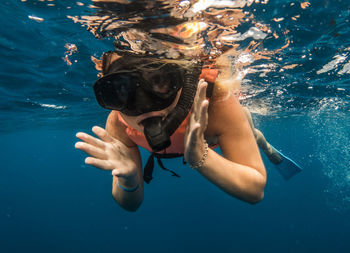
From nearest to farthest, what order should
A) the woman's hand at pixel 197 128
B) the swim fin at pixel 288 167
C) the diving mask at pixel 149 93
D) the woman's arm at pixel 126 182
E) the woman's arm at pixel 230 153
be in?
the woman's hand at pixel 197 128, the woman's arm at pixel 230 153, the diving mask at pixel 149 93, the woman's arm at pixel 126 182, the swim fin at pixel 288 167

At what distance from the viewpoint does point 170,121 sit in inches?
88.6

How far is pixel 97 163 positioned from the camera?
1991mm

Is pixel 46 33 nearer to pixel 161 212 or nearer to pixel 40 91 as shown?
pixel 40 91

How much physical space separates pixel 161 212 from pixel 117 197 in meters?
74.0

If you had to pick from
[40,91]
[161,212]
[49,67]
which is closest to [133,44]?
[49,67]

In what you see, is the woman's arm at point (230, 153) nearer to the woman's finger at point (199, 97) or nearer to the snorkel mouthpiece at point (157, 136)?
the woman's finger at point (199, 97)

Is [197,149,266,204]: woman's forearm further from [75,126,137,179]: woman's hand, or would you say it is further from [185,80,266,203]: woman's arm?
[75,126,137,179]: woman's hand

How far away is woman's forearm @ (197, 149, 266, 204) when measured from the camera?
84.0 inches

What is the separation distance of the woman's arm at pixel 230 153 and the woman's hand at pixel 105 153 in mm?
791

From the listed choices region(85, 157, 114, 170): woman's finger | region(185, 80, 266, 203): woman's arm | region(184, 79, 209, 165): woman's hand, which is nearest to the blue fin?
region(185, 80, 266, 203): woman's arm

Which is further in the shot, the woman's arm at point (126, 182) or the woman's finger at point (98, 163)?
the woman's arm at point (126, 182)

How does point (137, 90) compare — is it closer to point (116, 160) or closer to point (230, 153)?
point (116, 160)

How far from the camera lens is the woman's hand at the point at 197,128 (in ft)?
6.17

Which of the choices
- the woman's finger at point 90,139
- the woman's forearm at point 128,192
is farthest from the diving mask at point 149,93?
the woman's forearm at point 128,192
